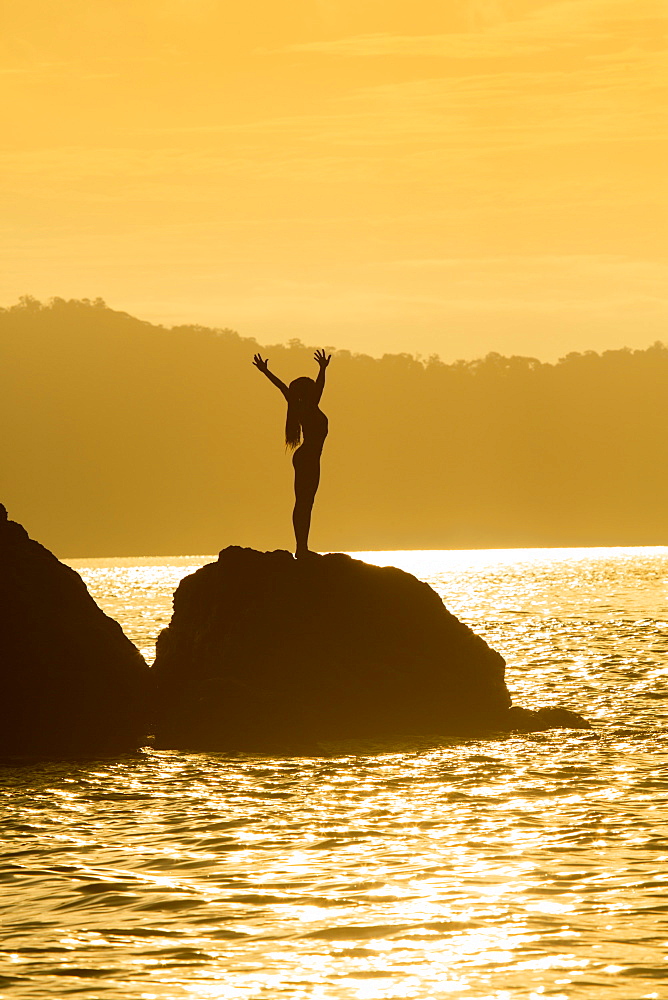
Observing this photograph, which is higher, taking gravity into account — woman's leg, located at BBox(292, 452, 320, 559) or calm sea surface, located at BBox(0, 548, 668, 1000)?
woman's leg, located at BBox(292, 452, 320, 559)

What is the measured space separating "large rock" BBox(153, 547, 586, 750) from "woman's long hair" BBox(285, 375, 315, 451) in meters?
2.20

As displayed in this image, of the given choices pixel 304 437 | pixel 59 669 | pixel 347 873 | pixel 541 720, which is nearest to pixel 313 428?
pixel 304 437

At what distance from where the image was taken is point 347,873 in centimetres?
1327

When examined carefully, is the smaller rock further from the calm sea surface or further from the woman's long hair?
the woman's long hair

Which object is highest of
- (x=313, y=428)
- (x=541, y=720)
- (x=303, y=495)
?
(x=313, y=428)

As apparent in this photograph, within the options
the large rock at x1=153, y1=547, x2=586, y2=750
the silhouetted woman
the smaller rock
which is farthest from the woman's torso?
the smaller rock

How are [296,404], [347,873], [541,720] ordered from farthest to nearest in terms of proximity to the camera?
[541,720]
[296,404]
[347,873]

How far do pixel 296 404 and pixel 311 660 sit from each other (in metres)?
4.76

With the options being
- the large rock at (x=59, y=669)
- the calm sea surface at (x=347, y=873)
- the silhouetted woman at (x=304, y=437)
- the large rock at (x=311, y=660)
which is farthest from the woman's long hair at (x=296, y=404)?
the calm sea surface at (x=347, y=873)

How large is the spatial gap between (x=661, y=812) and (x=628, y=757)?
5.08 metres

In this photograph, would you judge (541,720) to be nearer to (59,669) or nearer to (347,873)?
(59,669)

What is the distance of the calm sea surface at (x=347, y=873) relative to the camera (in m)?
10.2

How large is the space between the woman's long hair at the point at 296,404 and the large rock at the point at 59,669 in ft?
16.0

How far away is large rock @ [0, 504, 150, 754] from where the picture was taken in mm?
22750
